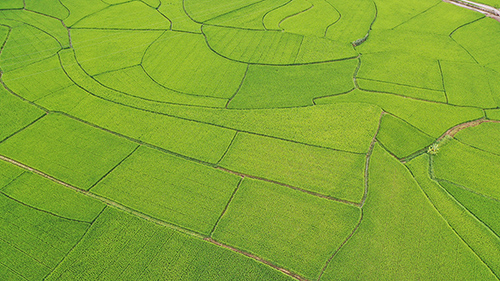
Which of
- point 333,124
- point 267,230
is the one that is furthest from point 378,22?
point 267,230

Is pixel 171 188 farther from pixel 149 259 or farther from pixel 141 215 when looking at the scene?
pixel 149 259

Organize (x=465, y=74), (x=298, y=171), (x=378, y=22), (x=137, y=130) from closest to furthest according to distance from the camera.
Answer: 1. (x=298, y=171)
2. (x=137, y=130)
3. (x=465, y=74)
4. (x=378, y=22)

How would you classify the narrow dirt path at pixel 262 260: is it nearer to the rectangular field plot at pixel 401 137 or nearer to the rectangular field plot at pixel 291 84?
the rectangular field plot at pixel 401 137

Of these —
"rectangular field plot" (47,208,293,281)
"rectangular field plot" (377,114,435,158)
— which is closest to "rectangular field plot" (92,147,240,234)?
"rectangular field plot" (47,208,293,281)

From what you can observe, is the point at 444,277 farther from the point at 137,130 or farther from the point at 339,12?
the point at 339,12

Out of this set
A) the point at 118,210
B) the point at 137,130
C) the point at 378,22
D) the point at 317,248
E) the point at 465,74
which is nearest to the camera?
the point at 317,248

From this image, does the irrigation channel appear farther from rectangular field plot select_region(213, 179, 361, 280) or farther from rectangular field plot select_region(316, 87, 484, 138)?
rectangular field plot select_region(213, 179, 361, 280)

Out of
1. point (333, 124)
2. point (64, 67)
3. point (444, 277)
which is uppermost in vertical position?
point (64, 67)
